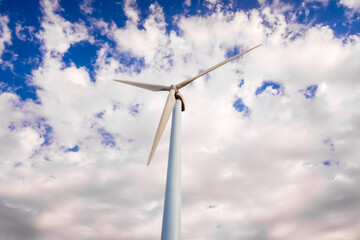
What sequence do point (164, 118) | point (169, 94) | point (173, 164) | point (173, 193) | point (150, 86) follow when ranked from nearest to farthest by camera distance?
point (173, 193) < point (173, 164) < point (164, 118) < point (169, 94) < point (150, 86)

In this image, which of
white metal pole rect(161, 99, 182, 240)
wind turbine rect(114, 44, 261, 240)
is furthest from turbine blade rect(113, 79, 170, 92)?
white metal pole rect(161, 99, 182, 240)

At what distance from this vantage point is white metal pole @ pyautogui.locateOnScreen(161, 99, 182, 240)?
19.1 m

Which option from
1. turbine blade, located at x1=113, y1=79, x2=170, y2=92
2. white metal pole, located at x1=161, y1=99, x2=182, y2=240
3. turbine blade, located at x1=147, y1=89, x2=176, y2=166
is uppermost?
turbine blade, located at x1=113, y1=79, x2=170, y2=92

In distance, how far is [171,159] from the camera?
2314 cm

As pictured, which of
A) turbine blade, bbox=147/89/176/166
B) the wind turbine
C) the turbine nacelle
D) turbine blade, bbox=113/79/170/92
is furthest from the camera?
turbine blade, bbox=113/79/170/92

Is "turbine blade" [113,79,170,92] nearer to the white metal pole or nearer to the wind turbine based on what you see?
the wind turbine

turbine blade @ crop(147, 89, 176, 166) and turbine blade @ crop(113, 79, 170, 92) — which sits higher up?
turbine blade @ crop(113, 79, 170, 92)

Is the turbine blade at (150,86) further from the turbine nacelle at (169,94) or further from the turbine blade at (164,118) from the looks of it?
the turbine blade at (164,118)

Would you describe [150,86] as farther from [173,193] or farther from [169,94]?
[173,193]

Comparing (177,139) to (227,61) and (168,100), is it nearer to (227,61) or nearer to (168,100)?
(168,100)

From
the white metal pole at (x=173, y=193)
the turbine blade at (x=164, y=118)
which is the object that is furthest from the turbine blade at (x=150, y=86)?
the white metal pole at (x=173, y=193)

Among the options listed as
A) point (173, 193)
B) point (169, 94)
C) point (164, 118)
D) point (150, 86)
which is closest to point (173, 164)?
point (173, 193)

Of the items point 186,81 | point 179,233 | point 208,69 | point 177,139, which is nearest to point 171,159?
point 177,139

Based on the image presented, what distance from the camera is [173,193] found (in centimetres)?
2086
